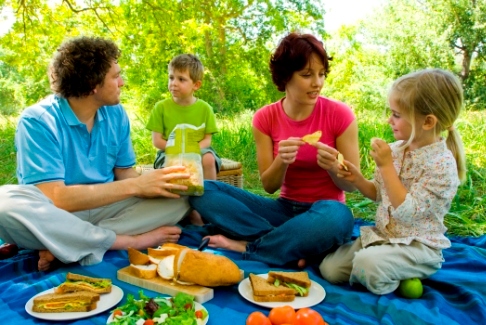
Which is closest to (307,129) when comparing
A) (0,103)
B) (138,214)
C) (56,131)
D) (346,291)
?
(346,291)

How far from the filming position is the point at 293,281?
6.60 ft

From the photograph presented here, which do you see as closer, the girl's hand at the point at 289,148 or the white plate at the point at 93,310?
the white plate at the point at 93,310

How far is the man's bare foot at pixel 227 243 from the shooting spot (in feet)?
9.00

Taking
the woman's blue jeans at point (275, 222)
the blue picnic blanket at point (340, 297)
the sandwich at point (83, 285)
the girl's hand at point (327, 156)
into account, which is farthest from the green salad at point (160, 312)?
the girl's hand at point (327, 156)

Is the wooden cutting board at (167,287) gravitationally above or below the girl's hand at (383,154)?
below

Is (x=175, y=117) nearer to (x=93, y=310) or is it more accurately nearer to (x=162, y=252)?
(x=162, y=252)

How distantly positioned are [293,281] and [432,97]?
1086mm

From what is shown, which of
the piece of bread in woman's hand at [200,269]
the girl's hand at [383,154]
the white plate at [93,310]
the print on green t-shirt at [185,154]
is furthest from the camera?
the print on green t-shirt at [185,154]

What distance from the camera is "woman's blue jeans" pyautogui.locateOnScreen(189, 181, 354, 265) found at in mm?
2371

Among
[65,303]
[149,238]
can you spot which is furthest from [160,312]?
[149,238]

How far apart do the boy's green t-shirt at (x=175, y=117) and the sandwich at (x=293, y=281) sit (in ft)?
7.55

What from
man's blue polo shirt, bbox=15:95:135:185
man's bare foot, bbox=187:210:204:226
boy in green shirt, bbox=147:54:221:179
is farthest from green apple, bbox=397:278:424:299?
boy in green shirt, bbox=147:54:221:179

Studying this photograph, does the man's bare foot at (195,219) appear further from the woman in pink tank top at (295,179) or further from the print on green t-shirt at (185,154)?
the print on green t-shirt at (185,154)

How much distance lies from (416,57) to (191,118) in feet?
53.3
